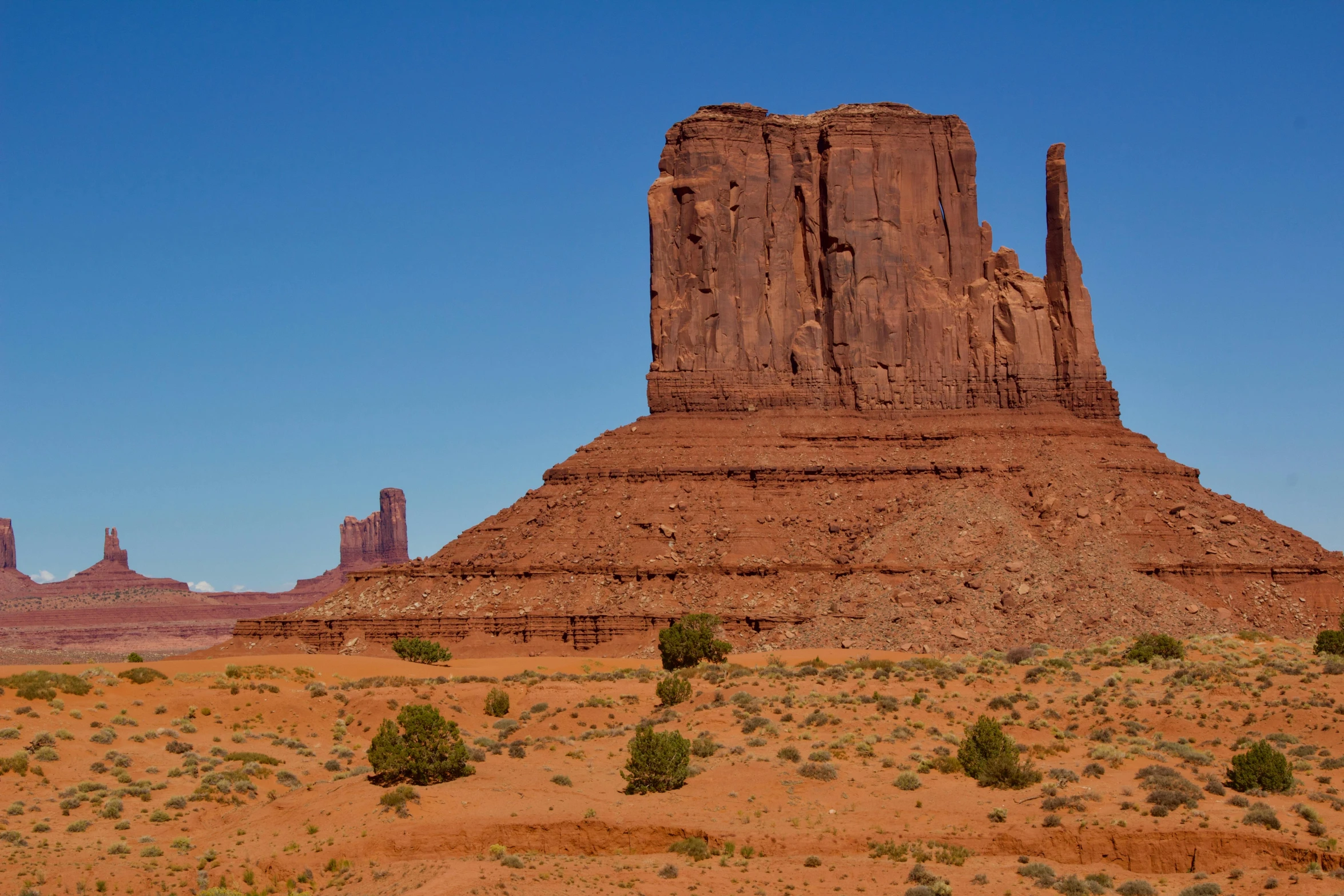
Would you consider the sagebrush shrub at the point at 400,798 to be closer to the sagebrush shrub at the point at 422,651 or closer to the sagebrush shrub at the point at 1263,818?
the sagebrush shrub at the point at 1263,818

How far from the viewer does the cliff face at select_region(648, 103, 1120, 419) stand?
8112 centimetres

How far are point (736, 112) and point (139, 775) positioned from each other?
58.0 m

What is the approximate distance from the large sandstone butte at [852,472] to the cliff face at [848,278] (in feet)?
0.45

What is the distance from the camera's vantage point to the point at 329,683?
163 feet

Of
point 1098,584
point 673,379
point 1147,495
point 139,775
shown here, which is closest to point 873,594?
point 1098,584

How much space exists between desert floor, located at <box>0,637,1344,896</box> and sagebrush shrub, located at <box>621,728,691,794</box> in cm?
33

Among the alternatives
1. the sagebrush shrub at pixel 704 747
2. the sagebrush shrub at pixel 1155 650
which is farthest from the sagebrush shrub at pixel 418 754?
the sagebrush shrub at pixel 1155 650

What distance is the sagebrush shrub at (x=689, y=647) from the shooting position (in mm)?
50938

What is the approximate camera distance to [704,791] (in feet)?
96.4

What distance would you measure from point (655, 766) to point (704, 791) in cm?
108

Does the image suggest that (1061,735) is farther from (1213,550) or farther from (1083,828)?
(1213,550)

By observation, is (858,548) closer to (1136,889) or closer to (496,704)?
(496,704)

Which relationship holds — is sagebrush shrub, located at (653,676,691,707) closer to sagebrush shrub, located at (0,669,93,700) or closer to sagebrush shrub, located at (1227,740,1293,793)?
sagebrush shrub, located at (1227,740,1293,793)

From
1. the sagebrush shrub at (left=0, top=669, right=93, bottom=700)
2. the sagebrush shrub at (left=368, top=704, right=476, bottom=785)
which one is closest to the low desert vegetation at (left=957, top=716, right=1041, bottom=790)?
the sagebrush shrub at (left=368, top=704, right=476, bottom=785)
